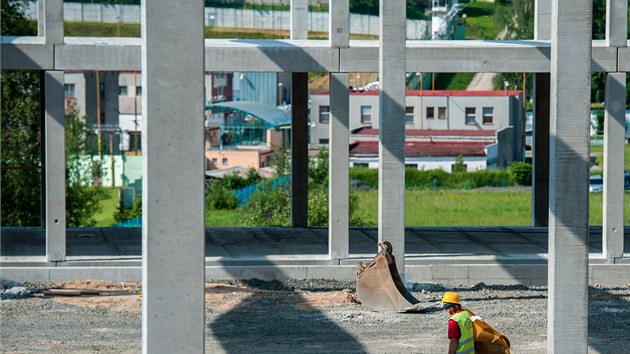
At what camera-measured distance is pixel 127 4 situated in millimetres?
102750

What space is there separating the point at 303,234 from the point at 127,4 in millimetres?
76918

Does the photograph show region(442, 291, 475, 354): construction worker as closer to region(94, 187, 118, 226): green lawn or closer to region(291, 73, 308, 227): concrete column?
region(291, 73, 308, 227): concrete column

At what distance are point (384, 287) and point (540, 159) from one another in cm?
1125

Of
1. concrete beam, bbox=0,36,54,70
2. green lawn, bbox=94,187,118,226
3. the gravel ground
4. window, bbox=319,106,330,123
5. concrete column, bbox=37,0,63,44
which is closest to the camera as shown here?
the gravel ground

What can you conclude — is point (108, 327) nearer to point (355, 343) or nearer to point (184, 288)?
point (355, 343)

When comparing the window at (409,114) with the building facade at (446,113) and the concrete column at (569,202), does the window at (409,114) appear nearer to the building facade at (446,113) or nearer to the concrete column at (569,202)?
the building facade at (446,113)

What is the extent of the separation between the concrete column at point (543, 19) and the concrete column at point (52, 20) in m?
10.5

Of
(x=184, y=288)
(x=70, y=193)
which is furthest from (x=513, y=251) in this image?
(x=70, y=193)

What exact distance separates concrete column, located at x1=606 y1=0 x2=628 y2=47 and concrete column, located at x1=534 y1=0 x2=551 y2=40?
2.10 meters

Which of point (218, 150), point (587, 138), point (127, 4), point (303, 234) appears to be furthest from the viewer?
point (127, 4)

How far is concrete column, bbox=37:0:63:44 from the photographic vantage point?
22781 mm

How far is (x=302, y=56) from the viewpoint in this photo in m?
24.1

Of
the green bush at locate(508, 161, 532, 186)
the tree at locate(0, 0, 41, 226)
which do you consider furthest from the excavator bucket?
the green bush at locate(508, 161, 532, 186)

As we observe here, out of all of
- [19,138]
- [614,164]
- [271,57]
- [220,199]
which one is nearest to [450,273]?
[614,164]
